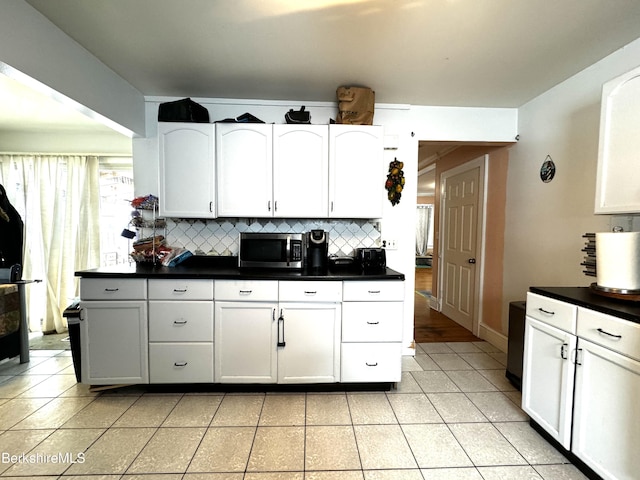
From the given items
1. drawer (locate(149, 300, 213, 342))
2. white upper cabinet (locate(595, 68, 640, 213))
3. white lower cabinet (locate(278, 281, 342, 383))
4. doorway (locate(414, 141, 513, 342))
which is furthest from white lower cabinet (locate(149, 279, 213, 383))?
white upper cabinet (locate(595, 68, 640, 213))

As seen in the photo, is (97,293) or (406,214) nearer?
(97,293)

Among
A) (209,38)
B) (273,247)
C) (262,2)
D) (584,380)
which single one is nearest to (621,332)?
(584,380)

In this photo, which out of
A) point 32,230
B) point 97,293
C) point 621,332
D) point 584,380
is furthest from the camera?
point 32,230

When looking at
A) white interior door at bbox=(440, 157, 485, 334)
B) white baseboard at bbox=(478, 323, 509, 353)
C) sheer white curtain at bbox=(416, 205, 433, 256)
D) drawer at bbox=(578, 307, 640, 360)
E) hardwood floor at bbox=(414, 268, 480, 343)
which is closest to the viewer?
drawer at bbox=(578, 307, 640, 360)

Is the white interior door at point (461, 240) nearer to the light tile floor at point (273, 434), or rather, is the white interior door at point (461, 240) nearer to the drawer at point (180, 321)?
the light tile floor at point (273, 434)

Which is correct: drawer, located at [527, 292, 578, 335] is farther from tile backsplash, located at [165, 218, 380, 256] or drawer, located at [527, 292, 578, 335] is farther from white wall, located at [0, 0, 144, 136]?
white wall, located at [0, 0, 144, 136]

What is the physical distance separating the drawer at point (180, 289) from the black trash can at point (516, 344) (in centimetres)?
241

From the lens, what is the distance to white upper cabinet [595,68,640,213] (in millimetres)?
1478

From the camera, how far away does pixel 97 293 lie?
6.70ft

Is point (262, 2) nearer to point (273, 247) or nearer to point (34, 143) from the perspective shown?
point (273, 247)

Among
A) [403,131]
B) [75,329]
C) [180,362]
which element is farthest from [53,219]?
[403,131]

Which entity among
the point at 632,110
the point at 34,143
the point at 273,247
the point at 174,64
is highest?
the point at 174,64

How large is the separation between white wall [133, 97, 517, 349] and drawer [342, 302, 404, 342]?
0.72 metres

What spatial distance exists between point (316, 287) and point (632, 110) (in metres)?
2.06
